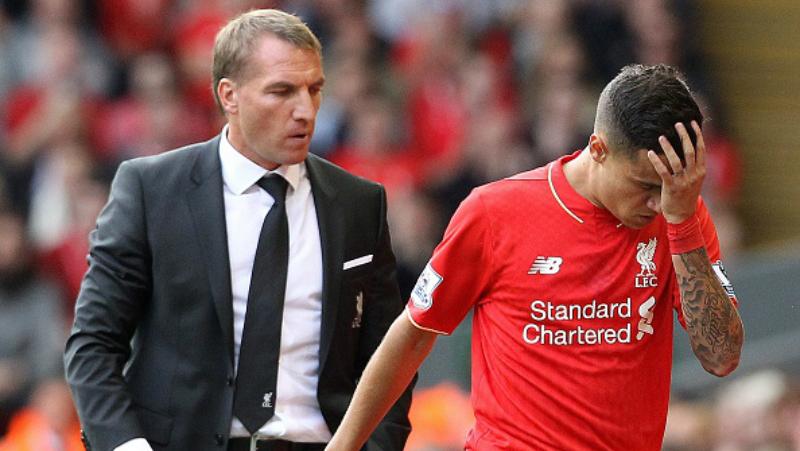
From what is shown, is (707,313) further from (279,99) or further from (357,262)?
(279,99)

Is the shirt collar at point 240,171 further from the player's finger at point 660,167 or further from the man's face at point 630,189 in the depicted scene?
the player's finger at point 660,167

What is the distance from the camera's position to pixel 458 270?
440 centimetres

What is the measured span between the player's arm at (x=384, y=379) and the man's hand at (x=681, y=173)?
0.79 meters

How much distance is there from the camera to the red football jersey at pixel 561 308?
437 cm

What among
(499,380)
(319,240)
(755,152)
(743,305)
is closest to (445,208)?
(743,305)

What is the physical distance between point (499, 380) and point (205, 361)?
0.96m

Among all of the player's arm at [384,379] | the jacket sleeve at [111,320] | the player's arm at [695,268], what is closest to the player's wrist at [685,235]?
the player's arm at [695,268]

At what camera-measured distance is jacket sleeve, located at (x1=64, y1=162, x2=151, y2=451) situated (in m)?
4.80

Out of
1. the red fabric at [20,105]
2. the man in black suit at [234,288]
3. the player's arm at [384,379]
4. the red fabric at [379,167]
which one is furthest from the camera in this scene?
the red fabric at [20,105]

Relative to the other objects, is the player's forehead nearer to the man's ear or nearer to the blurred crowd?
the man's ear

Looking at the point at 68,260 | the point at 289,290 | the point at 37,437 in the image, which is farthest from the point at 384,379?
the point at 68,260

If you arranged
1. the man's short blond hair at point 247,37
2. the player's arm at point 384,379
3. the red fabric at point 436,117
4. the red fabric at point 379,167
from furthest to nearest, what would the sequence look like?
1. the red fabric at point 436,117
2. the red fabric at point 379,167
3. the man's short blond hair at point 247,37
4. the player's arm at point 384,379

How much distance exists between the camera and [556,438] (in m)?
4.36

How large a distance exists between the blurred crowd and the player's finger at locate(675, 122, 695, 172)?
17.5ft
